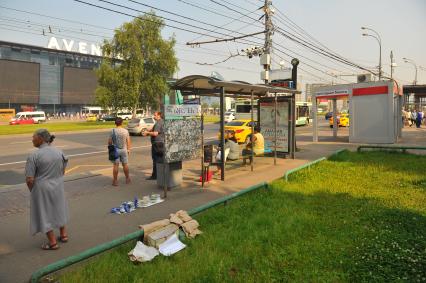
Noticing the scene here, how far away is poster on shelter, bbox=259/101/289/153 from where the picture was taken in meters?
14.2

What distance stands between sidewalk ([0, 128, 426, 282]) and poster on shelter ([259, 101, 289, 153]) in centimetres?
225

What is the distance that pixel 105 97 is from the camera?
4331cm

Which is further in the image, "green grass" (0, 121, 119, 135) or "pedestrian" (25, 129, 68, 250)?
"green grass" (0, 121, 119, 135)

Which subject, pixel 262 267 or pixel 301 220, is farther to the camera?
pixel 301 220

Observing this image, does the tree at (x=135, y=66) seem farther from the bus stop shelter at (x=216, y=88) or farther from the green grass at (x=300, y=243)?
the green grass at (x=300, y=243)

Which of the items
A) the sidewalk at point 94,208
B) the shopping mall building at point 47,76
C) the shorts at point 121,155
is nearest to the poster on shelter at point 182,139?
the sidewalk at point 94,208

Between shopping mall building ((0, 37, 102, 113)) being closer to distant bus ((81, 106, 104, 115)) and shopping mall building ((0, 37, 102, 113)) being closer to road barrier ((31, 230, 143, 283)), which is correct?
distant bus ((81, 106, 104, 115))

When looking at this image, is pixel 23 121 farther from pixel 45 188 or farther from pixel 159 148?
pixel 45 188

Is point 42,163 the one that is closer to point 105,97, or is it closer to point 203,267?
point 203,267

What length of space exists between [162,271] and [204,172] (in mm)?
4980

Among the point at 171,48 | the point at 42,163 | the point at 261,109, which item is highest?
the point at 171,48

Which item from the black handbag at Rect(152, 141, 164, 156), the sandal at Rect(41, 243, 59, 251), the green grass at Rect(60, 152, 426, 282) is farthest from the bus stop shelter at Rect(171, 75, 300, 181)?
the sandal at Rect(41, 243, 59, 251)

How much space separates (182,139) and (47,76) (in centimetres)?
9760

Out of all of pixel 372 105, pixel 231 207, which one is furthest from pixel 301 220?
pixel 372 105
